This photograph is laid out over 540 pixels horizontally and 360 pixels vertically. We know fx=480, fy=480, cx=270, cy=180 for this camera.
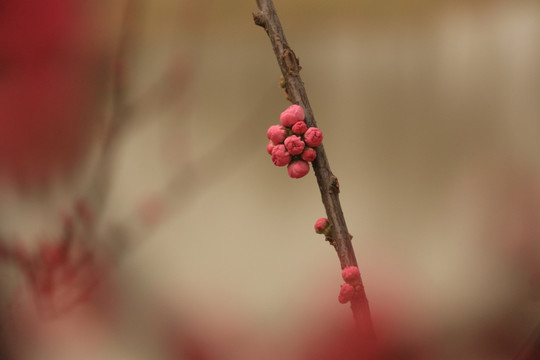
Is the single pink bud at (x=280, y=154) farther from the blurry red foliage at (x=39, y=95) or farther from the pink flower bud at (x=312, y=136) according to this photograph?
the blurry red foliage at (x=39, y=95)

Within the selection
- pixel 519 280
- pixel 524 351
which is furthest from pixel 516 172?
pixel 524 351

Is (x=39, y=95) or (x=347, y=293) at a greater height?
(x=39, y=95)

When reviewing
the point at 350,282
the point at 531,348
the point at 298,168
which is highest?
the point at 298,168

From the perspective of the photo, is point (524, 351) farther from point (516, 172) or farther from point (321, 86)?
point (321, 86)

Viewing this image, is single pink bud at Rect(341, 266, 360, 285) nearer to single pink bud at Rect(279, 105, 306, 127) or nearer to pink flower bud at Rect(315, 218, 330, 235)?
pink flower bud at Rect(315, 218, 330, 235)

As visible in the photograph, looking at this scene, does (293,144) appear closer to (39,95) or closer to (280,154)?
(280,154)

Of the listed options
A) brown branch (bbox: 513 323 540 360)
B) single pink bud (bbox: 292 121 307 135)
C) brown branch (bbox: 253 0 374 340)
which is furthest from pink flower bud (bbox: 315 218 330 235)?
brown branch (bbox: 513 323 540 360)

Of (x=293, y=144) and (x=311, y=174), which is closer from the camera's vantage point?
(x=293, y=144)

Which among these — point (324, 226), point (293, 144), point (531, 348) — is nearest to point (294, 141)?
point (293, 144)
